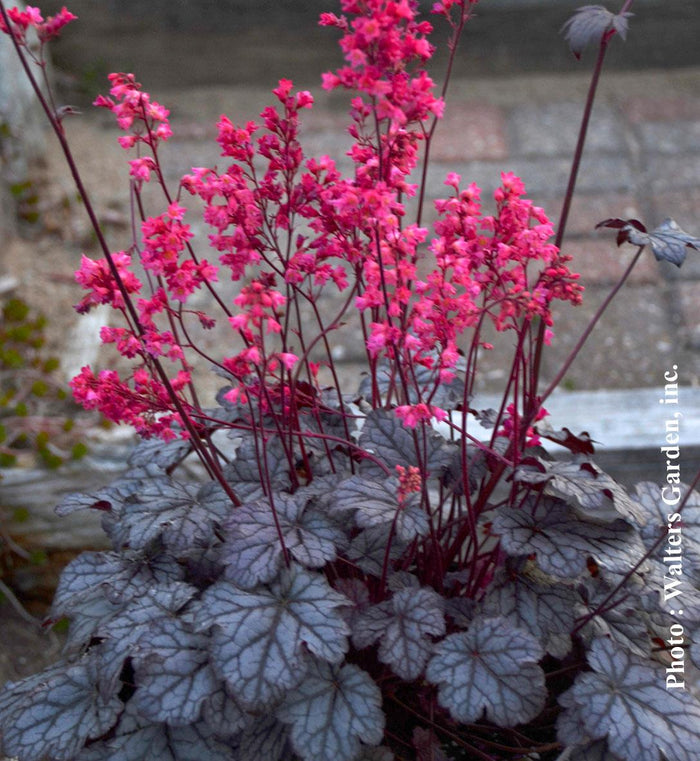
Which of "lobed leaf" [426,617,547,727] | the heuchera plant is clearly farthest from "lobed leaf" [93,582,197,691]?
"lobed leaf" [426,617,547,727]

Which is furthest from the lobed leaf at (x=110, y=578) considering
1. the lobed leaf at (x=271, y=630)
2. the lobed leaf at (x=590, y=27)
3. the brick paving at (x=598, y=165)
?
the brick paving at (x=598, y=165)

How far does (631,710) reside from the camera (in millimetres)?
1069

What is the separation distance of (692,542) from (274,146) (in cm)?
77

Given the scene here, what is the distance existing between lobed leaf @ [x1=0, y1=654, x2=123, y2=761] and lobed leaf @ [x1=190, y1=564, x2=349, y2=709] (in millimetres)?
172

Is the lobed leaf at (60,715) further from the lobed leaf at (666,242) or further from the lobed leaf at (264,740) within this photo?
the lobed leaf at (666,242)

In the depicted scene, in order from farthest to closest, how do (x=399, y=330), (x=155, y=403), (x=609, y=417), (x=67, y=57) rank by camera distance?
(x=67, y=57) < (x=609, y=417) < (x=155, y=403) < (x=399, y=330)

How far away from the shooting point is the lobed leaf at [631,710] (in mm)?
1038

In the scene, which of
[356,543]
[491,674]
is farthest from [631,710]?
[356,543]

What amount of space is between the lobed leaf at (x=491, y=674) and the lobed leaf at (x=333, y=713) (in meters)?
0.08

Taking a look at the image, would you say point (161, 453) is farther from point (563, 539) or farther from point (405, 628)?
point (563, 539)

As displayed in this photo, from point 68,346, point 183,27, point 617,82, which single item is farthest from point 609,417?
point 183,27

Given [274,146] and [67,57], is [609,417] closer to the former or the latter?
[274,146]

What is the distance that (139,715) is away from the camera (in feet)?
3.65

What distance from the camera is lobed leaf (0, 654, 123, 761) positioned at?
1.12 metres
